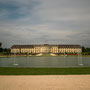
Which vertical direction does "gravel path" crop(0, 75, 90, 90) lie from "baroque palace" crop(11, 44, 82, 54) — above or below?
below

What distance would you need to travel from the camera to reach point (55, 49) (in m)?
84.4

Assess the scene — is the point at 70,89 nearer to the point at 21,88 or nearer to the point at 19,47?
the point at 21,88

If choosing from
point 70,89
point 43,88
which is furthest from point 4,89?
point 70,89

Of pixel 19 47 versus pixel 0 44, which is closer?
pixel 0 44

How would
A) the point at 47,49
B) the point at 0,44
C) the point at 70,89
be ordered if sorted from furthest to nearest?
the point at 47,49, the point at 0,44, the point at 70,89

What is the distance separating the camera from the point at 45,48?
8162 cm

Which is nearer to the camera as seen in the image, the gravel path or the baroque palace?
the gravel path

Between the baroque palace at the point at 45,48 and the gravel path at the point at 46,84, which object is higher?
the baroque palace at the point at 45,48

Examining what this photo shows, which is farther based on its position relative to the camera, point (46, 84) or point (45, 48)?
point (45, 48)

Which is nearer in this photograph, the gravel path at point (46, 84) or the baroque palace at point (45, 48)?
the gravel path at point (46, 84)

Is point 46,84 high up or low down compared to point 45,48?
down

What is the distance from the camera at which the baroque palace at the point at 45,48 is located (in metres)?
82.2

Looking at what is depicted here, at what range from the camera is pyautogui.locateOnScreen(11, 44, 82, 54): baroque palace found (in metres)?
82.2

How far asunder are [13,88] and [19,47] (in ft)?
273
